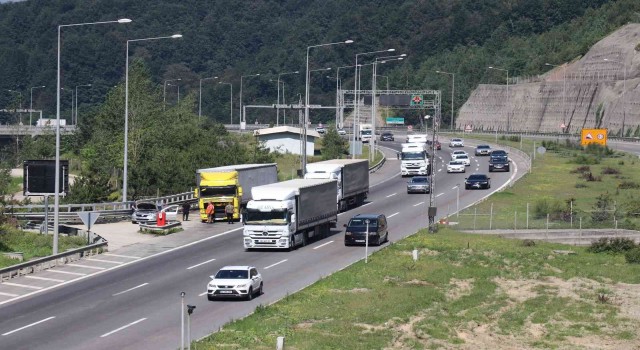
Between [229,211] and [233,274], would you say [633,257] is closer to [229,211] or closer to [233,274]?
[229,211]

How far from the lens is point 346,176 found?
77312mm

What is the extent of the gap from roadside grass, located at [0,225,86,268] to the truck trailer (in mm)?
9375

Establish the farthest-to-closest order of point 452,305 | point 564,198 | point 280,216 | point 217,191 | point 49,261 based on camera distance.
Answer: point 564,198 < point 217,191 < point 280,216 < point 49,261 < point 452,305

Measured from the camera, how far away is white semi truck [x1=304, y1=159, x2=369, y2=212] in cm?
7556

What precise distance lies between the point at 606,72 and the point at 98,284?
134 meters

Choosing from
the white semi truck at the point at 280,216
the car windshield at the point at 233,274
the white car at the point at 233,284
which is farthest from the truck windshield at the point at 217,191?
the car windshield at the point at 233,274

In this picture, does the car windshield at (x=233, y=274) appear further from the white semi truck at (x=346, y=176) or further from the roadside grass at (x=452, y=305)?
the white semi truck at (x=346, y=176)

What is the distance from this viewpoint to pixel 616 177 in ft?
331

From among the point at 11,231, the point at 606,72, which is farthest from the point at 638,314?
the point at 606,72

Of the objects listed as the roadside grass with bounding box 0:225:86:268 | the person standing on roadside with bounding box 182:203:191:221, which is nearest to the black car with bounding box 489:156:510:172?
the person standing on roadside with bounding box 182:203:191:221

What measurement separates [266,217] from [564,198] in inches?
1344

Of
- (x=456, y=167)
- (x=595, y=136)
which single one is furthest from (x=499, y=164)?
(x=595, y=136)

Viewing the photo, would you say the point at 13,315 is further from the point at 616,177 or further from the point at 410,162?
the point at 616,177

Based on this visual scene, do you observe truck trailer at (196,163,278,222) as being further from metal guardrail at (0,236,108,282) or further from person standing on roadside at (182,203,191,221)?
metal guardrail at (0,236,108,282)
